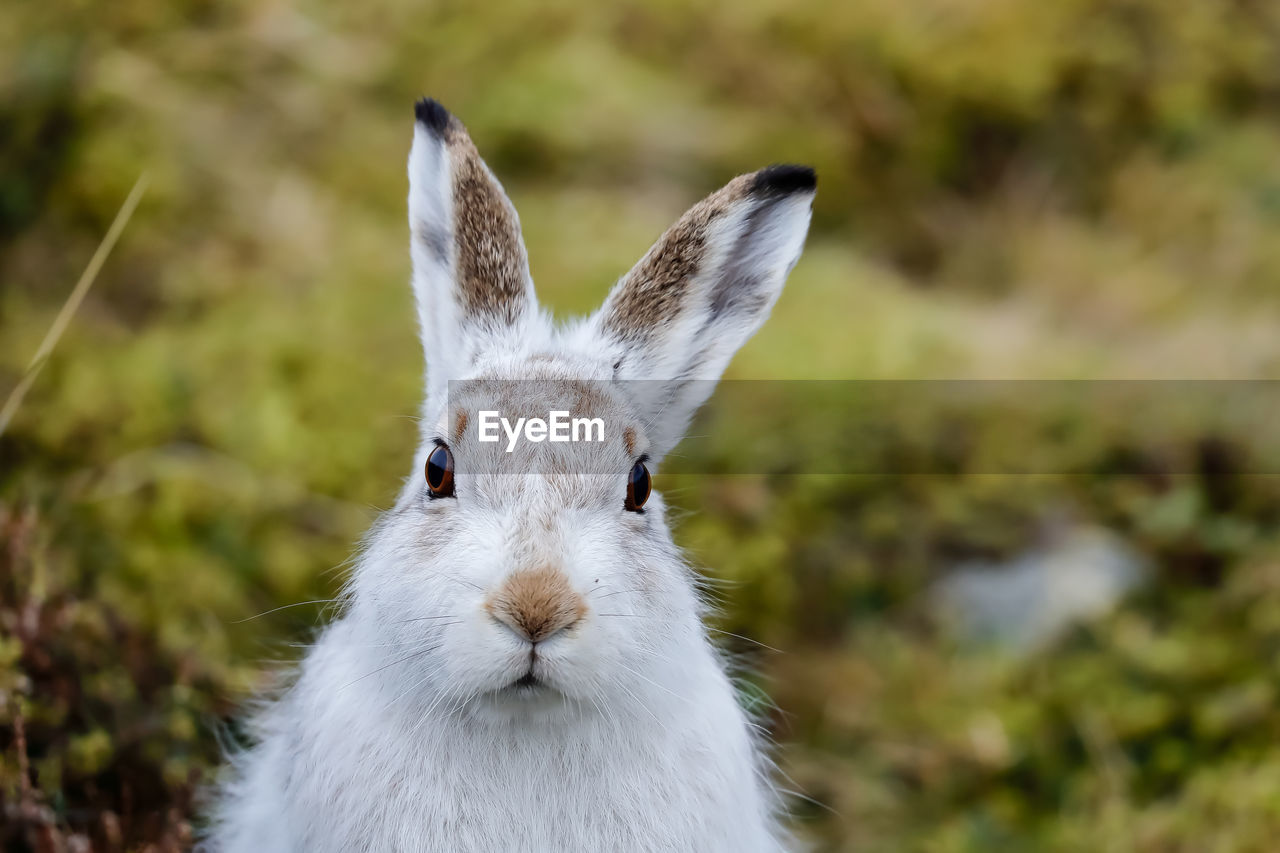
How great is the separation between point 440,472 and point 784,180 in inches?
38.2

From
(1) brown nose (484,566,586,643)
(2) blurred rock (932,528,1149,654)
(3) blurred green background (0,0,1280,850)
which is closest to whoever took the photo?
(1) brown nose (484,566,586,643)

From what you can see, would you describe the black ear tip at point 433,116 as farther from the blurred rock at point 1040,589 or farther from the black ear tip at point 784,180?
the blurred rock at point 1040,589

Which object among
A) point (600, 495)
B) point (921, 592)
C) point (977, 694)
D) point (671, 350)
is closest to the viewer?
point (600, 495)

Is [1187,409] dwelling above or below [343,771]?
above

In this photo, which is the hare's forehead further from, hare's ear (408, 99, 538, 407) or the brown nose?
the brown nose

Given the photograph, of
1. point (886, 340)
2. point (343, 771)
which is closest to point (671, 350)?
point (343, 771)

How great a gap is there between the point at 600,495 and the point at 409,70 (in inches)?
155

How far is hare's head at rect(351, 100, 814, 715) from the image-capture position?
7.21ft

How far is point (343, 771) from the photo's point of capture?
2.46m

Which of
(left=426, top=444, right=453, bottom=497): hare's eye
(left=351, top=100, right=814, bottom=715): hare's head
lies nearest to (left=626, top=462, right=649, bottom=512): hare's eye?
(left=351, top=100, right=814, bottom=715): hare's head

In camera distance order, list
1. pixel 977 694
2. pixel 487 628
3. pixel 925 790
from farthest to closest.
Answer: pixel 977 694
pixel 925 790
pixel 487 628

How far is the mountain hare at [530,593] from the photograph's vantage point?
225cm

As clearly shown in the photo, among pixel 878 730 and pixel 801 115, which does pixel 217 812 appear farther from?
pixel 801 115

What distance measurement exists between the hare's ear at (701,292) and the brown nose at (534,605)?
2.21 ft
